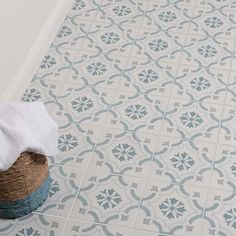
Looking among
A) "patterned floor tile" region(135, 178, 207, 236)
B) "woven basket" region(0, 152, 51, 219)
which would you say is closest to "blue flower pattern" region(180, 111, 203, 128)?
"patterned floor tile" region(135, 178, 207, 236)

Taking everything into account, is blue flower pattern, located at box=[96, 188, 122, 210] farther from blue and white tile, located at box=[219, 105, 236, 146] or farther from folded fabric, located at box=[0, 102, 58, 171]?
blue and white tile, located at box=[219, 105, 236, 146]

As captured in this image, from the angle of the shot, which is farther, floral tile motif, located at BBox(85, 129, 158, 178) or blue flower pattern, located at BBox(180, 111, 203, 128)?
blue flower pattern, located at BBox(180, 111, 203, 128)

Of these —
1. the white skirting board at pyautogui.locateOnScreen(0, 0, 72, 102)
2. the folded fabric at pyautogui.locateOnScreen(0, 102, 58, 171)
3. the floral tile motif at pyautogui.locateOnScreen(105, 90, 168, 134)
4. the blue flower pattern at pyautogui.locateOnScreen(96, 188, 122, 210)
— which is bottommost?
the floral tile motif at pyautogui.locateOnScreen(105, 90, 168, 134)

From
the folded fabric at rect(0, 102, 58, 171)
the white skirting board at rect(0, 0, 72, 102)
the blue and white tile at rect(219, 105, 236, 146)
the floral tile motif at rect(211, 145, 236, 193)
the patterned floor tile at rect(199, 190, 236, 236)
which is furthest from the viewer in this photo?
the white skirting board at rect(0, 0, 72, 102)

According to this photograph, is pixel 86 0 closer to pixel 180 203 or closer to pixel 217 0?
pixel 217 0

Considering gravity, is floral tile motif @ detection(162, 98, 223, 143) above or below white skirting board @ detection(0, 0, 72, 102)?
below

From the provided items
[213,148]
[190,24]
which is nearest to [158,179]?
[213,148]

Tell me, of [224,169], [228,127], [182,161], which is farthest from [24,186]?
[228,127]

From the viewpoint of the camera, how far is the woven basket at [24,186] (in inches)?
64.6

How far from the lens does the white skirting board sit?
6.99ft

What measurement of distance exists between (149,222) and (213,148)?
375mm

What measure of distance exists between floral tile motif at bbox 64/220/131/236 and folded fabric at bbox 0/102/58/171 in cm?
25

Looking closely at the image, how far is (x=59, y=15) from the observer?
2.48 meters

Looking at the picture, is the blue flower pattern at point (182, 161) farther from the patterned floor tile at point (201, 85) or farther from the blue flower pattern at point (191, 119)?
the patterned floor tile at point (201, 85)
